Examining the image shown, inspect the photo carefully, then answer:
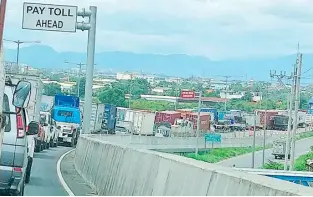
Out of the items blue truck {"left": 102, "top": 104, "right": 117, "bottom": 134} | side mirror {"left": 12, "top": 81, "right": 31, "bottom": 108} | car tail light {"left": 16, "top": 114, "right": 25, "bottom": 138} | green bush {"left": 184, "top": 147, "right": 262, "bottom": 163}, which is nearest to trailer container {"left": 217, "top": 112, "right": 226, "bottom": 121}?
green bush {"left": 184, "top": 147, "right": 262, "bottom": 163}

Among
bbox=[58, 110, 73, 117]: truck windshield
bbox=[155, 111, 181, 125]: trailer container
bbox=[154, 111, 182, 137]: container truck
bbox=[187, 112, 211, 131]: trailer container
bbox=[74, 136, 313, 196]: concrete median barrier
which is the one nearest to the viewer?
bbox=[74, 136, 313, 196]: concrete median barrier

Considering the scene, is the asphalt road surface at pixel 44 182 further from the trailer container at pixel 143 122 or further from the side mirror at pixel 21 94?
the trailer container at pixel 143 122

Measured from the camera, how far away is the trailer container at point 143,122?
94312mm

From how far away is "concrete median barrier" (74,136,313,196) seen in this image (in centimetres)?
857

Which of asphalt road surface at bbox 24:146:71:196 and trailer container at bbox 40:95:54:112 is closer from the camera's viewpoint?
asphalt road surface at bbox 24:146:71:196

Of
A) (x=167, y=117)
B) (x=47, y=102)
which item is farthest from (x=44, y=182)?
(x=167, y=117)

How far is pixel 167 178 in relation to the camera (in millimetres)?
12125

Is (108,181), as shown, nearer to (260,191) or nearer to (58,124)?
(260,191)

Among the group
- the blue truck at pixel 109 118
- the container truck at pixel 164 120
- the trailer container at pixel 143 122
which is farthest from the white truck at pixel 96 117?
the container truck at pixel 164 120

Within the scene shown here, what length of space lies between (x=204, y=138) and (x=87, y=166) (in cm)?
6331

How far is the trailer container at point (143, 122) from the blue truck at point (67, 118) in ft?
97.4

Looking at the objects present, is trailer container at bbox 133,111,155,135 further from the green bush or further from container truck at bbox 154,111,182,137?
the green bush

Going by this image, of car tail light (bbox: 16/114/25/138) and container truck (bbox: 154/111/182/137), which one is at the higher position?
car tail light (bbox: 16/114/25/138)

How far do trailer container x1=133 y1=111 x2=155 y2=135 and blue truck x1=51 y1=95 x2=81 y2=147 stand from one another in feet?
97.4
